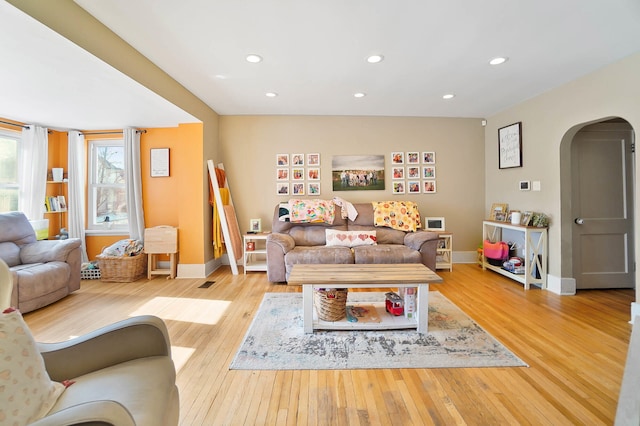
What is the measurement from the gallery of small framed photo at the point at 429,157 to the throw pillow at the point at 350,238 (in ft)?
5.19

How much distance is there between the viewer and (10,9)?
162 centimetres

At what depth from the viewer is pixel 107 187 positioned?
4.68 metres

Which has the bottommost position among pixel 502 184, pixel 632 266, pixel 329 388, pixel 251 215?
pixel 329 388

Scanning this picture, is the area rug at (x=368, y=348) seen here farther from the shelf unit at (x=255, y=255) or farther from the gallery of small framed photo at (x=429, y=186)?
the gallery of small framed photo at (x=429, y=186)

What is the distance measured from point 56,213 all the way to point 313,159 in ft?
13.5

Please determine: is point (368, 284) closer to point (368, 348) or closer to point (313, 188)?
point (368, 348)

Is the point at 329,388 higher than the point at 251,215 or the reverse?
the reverse

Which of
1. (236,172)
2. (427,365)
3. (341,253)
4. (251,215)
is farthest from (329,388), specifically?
(236,172)

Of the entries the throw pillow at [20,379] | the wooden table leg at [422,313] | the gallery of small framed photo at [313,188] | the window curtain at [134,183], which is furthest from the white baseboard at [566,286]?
the window curtain at [134,183]

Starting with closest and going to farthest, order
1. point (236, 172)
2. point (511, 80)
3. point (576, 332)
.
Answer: point (576, 332) → point (511, 80) → point (236, 172)

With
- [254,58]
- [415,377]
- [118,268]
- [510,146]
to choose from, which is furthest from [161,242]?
[510,146]

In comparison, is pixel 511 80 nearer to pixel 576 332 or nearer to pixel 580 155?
pixel 580 155

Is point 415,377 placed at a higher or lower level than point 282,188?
lower

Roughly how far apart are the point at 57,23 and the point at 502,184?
5.22 metres
